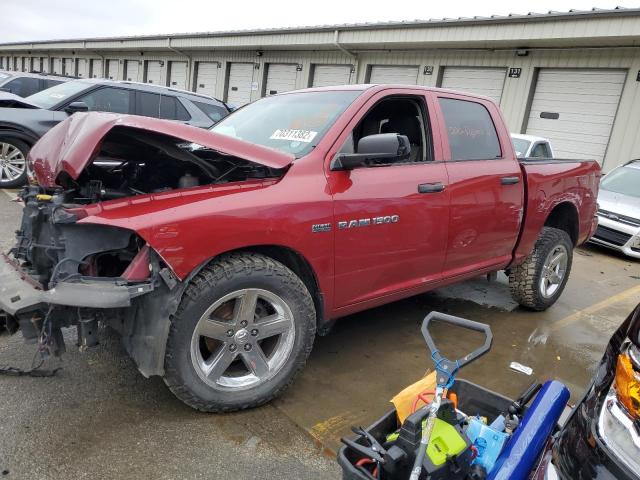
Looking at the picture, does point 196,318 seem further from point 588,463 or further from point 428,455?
point 588,463

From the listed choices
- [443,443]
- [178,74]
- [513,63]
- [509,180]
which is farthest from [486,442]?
[178,74]

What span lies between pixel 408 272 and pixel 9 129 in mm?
6673

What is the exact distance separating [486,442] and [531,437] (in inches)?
7.8

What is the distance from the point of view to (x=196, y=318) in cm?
235

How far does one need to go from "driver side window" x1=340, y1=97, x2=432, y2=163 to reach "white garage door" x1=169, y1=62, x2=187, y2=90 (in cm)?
2171

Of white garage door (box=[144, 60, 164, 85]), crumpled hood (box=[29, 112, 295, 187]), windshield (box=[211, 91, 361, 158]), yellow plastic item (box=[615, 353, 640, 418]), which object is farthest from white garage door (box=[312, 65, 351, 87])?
yellow plastic item (box=[615, 353, 640, 418])

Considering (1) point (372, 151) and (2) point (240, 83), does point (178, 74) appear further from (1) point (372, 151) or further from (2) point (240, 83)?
(1) point (372, 151)

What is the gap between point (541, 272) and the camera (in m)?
4.55

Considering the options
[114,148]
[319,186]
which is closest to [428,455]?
[319,186]

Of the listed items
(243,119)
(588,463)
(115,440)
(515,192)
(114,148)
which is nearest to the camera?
(588,463)

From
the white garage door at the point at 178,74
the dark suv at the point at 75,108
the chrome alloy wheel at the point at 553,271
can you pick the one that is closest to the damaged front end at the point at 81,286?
the chrome alloy wheel at the point at 553,271

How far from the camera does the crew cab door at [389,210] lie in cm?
286

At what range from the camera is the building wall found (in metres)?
10.7

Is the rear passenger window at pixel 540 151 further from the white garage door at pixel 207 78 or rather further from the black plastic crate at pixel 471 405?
the white garage door at pixel 207 78
